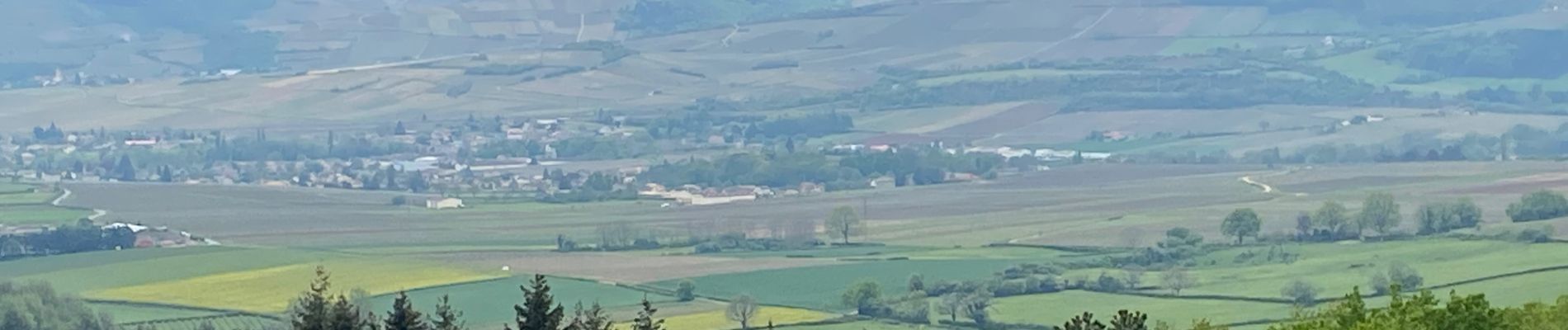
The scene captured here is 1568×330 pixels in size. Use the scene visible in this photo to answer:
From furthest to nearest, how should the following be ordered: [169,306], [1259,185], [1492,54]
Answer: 1. [1492,54]
2. [1259,185]
3. [169,306]

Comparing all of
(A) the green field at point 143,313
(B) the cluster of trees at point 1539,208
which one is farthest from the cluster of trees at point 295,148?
(A) the green field at point 143,313

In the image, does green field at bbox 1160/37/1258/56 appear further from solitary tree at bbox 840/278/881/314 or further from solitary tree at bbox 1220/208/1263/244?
solitary tree at bbox 840/278/881/314

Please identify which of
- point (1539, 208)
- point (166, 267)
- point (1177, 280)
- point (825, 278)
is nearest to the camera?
point (1177, 280)

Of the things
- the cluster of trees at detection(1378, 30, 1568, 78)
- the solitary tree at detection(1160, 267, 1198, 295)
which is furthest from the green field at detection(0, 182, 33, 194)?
the cluster of trees at detection(1378, 30, 1568, 78)

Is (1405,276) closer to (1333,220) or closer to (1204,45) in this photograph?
(1333,220)

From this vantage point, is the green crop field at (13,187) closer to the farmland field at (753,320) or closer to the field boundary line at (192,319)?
the field boundary line at (192,319)

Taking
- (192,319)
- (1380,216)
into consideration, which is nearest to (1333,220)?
(1380,216)

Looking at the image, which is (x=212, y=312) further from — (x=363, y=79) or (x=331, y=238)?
(x=363, y=79)
